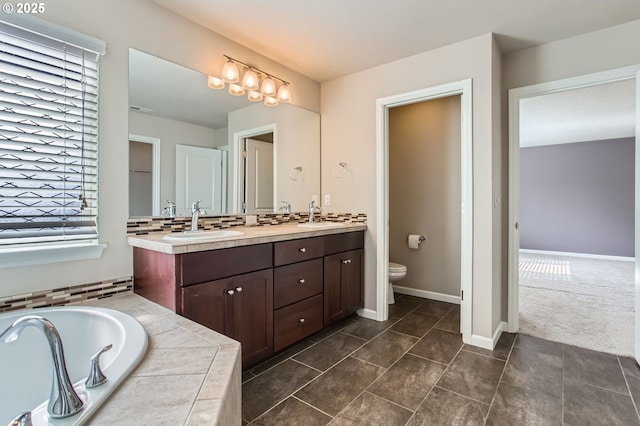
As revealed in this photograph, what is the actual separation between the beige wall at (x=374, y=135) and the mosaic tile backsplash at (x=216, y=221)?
89mm

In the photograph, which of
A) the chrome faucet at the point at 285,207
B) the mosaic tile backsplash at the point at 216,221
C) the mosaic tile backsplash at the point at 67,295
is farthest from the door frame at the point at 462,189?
the mosaic tile backsplash at the point at 67,295

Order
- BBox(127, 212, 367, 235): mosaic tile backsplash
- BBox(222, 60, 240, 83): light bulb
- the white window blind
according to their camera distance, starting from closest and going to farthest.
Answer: the white window blind → BBox(127, 212, 367, 235): mosaic tile backsplash → BBox(222, 60, 240, 83): light bulb

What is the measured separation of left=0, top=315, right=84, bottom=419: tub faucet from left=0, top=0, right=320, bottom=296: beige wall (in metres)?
1.00

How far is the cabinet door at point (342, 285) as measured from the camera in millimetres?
2527

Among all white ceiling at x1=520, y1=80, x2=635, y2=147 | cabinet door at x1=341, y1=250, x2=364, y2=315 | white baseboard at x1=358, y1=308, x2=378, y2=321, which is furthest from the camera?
white ceiling at x1=520, y1=80, x2=635, y2=147

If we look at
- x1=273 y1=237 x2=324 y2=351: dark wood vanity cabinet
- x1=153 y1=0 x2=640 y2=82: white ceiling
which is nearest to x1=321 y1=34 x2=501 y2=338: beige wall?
x1=153 y1=0 x2=640 y2=82: white ceiling

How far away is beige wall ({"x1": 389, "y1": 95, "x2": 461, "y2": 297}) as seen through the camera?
3.39 metres

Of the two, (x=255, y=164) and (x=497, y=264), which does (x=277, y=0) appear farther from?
(x=497, y=264)

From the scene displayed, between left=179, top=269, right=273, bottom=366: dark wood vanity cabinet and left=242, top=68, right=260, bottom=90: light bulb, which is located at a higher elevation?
left=242, top=68, right=260, bottom=90: light bulb

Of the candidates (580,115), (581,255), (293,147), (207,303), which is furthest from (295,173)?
(581,255)

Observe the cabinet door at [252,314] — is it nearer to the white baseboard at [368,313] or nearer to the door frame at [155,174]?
the door frame at [155,174]

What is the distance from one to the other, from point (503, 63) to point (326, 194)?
1.94m

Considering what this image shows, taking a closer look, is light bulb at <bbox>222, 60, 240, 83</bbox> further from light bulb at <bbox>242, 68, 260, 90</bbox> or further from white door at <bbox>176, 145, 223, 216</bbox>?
white door at <bbox>176, 145, 223, 216</bbox>

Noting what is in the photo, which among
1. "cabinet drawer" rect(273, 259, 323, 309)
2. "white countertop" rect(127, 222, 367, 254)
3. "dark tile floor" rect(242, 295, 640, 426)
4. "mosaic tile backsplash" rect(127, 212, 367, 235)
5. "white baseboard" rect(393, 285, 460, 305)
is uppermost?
"mosaic tile backsplash" rect(127, 212, 367, 235)
